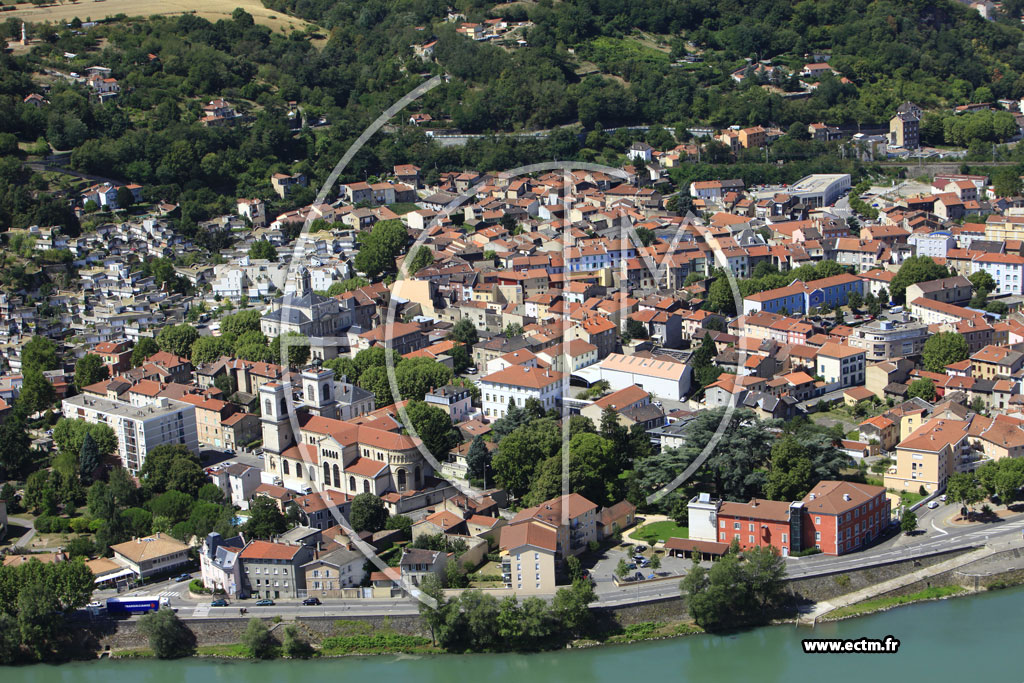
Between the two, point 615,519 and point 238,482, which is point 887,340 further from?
point 238,482

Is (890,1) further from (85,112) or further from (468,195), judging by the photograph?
(85,112)

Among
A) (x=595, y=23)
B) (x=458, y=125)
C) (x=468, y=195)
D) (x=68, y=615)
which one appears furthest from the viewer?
(x=595, y=23)

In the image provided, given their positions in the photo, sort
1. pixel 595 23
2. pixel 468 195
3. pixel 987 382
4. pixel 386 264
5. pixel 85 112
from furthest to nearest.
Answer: pixel 595 23
pixel 85 112
pixel 468 195
pixel 386 264
pixel 987 382

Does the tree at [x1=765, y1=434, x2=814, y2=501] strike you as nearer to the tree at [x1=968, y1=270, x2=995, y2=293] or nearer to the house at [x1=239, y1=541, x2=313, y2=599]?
the house at [x1=239, y1=541, x2=313, y2=599]

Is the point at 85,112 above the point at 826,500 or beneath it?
above

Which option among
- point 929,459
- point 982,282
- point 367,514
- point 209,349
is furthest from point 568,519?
point 982,282

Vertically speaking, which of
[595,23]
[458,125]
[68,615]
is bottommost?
[68,615]

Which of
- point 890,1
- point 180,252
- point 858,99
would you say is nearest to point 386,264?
point 180,252
